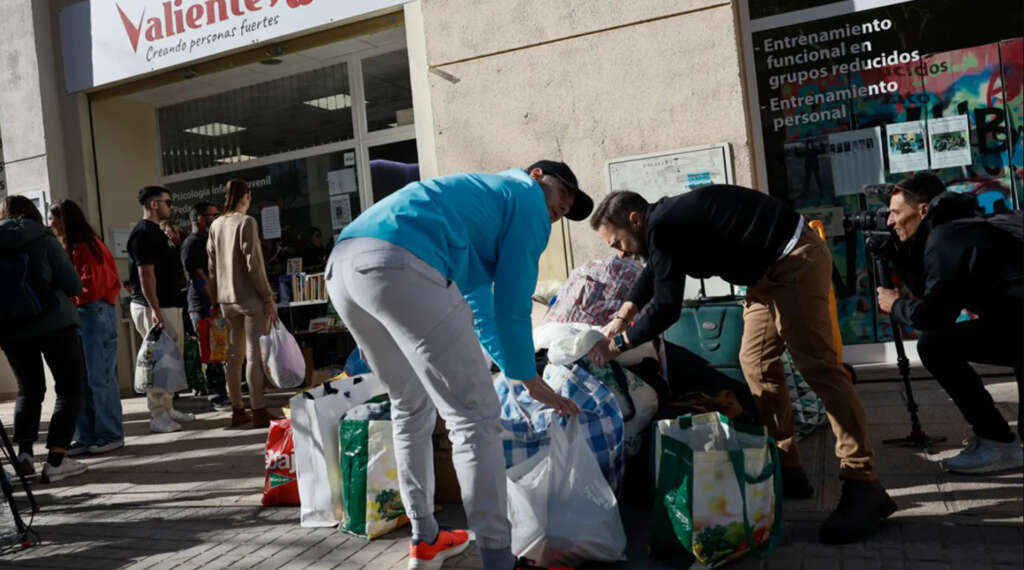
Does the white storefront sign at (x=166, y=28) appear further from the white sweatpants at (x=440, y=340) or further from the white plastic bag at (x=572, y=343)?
the white sweatpants at (x=440, y=340)

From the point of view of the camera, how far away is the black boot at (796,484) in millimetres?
3625

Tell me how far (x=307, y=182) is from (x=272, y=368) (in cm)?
340

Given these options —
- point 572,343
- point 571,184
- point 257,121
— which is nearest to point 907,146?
point 572,343

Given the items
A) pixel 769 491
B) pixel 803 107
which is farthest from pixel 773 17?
pixel 769 491

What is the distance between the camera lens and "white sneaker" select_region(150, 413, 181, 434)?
6797 mm

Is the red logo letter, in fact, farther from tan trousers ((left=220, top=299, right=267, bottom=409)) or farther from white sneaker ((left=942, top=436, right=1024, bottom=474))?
white sneaker ((left=942, top=436, right=1024, bottom=474))

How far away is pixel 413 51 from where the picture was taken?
23.6 ft

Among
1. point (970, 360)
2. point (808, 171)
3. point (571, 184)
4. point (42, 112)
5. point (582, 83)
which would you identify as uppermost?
point (42, 112)

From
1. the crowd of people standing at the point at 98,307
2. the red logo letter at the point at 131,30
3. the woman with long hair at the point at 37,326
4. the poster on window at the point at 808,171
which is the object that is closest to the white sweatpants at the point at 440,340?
the crowd of people standing at the point at 98,307

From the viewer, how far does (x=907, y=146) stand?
6.09 meters

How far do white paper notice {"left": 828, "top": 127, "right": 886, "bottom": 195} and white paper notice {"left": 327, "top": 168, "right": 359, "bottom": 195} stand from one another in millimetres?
4667

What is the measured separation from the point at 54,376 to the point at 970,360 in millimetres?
5148

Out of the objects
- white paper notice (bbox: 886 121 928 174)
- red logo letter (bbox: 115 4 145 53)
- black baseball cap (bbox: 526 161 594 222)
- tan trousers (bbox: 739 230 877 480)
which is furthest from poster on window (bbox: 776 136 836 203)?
red logo letter (bbox: 115 4 145 53)

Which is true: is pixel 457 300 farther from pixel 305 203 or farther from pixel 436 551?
pixel 305 203
